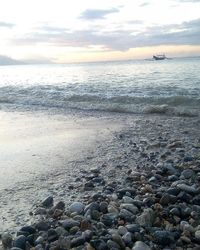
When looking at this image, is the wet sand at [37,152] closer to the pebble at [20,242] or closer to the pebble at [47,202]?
the pebble at [47,202]

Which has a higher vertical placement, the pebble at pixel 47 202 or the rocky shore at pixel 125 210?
the pebble at pixel 47 202

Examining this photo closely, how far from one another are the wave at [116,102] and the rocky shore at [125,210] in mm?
7443

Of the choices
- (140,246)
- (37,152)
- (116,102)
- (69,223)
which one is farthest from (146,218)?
(116,102)

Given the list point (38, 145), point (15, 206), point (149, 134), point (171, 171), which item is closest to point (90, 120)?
point (149, 134)

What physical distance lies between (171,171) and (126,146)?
2.49 meters

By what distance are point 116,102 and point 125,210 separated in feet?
42.4

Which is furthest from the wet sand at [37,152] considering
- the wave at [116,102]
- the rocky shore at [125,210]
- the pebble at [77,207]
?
the wave at [116,102]

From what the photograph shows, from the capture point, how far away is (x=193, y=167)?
6848 mm

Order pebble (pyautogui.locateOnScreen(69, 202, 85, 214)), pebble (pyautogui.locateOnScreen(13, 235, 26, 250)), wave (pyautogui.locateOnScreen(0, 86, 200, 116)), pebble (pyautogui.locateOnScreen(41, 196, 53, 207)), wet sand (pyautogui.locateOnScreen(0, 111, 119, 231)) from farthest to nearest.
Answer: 1. wave (pyautogui.locateOnScreen(0, 86, 200, 116))
2. wet sand (pyautogui.locateOnScreen(0, 111, 119, 231))
3. pebble (pyautogui.locateOnScreen(41, 196, 53, 207))
4. pebble (pyautogui.locateOnScreen(69, 202, 85, 214))
5. pebble (pyautogui.locateOnScreen(13, 235, 26, 250))

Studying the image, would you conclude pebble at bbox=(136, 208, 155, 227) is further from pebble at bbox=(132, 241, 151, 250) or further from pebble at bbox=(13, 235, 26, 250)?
pebble at bbox=(13, 235, 26, 250)

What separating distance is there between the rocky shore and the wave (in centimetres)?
744

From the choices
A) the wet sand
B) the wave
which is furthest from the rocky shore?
the wave

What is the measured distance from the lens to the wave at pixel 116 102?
50.3 feet

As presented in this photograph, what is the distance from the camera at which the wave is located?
15.3 metres
